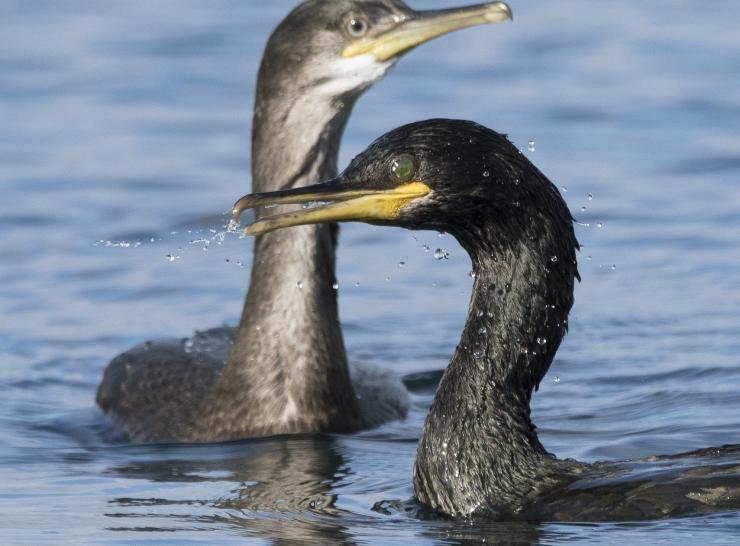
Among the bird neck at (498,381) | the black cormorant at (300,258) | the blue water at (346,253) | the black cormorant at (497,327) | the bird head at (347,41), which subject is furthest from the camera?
the bird head at (347,41)

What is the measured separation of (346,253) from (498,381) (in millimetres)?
5012

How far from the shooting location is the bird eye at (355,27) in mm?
9602

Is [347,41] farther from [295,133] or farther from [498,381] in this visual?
[498,381]

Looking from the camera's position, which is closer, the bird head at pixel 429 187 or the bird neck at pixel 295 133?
the bird head at pixel 429 187

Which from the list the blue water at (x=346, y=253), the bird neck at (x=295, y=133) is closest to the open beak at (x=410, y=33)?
the bird neck at (x=295, y=133)

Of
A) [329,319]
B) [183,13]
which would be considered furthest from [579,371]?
[183,13]

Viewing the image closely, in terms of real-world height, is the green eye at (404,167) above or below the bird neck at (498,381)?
above

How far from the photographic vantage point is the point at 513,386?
782 centimetres

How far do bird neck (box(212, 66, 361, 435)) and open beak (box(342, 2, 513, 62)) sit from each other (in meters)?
0.28

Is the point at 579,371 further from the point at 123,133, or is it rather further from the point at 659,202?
the point at 123,133

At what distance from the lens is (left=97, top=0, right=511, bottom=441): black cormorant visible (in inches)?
369

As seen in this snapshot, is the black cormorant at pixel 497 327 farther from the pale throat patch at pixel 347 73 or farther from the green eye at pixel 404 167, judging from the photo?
the pale throat patch at pixel 347 73

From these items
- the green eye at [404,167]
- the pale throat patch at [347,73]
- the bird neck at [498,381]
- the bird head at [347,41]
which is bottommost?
the bird neck at [498,381]

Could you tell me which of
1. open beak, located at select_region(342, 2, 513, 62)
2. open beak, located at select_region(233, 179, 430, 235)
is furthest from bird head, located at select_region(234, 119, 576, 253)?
open beak, located at select_region(342, 2, 513, 62)
